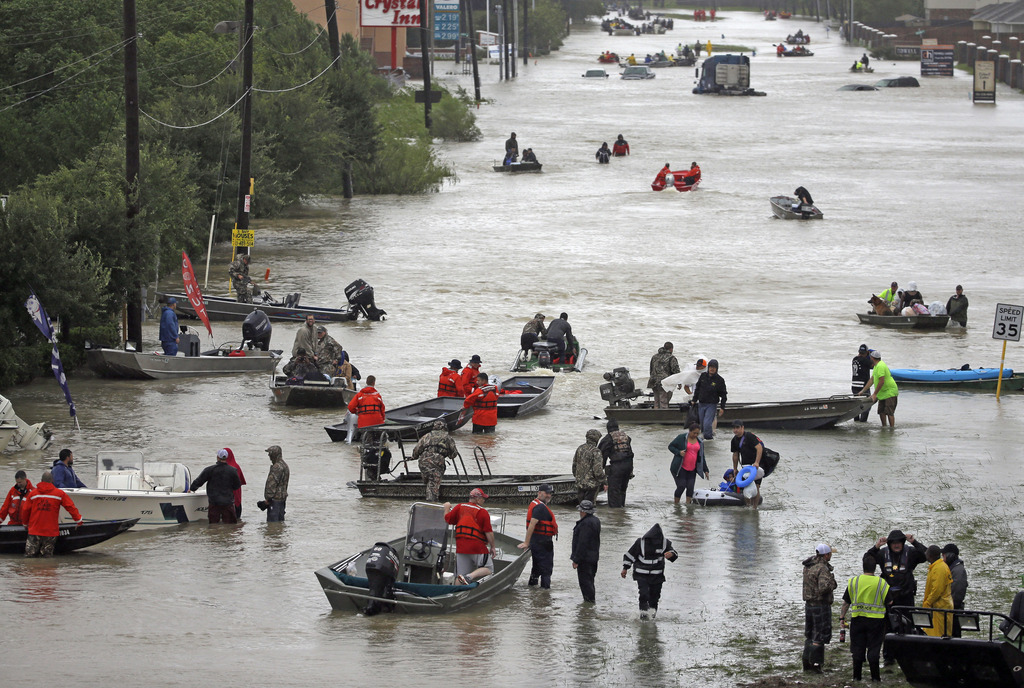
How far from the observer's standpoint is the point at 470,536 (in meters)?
15.5

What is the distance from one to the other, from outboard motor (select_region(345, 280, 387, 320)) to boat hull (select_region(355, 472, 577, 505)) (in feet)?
51.7

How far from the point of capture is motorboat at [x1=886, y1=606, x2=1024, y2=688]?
12758mm

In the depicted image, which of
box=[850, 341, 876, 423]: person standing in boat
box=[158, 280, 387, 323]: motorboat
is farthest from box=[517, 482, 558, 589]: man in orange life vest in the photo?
box=[158, 280, 387, 323]: motorboat

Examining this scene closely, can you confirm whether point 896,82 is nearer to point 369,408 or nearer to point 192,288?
point 192,288

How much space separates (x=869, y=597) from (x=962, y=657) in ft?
3.13

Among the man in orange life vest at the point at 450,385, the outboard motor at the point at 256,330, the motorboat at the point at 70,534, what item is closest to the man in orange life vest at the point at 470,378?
the man in orange life vest at the point at 450,385

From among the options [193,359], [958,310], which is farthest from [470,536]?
[958,310]

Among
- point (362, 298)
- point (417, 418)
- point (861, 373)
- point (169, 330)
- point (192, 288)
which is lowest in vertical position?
point (417, 418)

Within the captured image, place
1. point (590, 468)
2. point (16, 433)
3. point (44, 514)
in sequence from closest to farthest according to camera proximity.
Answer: point (44, 514) → point (590, 468) → point (16, 433)

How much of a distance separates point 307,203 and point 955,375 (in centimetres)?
3695

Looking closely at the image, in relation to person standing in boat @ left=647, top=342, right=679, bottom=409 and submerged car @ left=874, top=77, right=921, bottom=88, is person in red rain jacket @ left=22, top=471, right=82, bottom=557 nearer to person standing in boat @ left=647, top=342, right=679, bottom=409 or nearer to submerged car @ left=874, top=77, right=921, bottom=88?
person standing in boat @ left=647, top=342, right=679, bottom=409

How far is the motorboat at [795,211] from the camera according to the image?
184 feet

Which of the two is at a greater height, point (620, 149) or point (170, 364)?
point (620, 149)

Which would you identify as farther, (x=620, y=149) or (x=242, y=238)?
(x=620, y=149)
